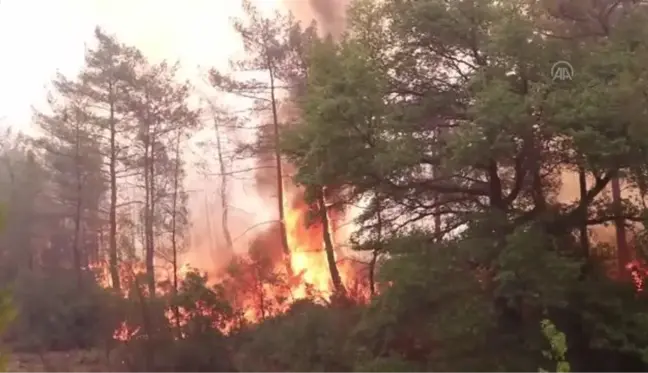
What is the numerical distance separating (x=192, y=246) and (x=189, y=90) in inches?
158

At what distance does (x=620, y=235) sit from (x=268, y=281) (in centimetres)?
684

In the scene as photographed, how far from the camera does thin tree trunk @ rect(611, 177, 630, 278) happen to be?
35.9 feet

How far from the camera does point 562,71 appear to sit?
10242 millimetres

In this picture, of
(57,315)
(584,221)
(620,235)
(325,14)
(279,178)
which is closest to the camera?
(584,221)

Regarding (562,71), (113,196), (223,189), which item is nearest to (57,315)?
(113,196)

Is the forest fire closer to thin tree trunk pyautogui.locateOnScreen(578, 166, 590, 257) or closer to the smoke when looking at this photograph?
thin tree trunk pyautogui.locateOnScreen(578, 166, 590, 257)

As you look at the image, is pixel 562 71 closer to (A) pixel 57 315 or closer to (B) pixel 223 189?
(B) pixel 223 189

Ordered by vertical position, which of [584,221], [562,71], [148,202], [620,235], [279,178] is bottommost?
[620,235]

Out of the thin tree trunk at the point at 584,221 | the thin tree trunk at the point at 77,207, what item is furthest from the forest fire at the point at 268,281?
the thin tree trunk at the point at 584,221

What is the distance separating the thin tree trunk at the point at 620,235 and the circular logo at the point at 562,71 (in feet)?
5.38

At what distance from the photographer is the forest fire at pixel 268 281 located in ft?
49.3

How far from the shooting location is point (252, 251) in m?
16.0

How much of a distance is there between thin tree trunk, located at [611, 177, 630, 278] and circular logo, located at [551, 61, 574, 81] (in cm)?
164

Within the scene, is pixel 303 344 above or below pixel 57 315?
below
